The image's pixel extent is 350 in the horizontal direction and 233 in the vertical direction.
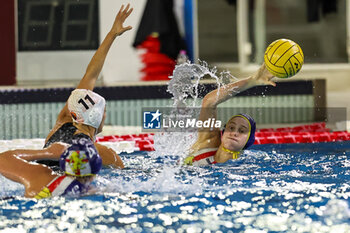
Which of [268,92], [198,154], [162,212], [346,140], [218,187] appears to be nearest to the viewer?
[162,212]

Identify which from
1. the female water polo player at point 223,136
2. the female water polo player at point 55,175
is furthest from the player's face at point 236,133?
the female water polo player at point 55,175

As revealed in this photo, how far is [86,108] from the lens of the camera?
128 inches

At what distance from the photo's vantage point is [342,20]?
40.8 feet

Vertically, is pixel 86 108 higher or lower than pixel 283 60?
lower

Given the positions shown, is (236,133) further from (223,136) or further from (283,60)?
(283,60)

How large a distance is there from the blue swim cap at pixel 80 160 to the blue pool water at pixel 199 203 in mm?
181

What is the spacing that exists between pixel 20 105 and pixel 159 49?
6.60 ft

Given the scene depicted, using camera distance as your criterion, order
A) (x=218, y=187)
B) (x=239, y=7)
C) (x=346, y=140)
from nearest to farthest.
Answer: (x=218, y=187) → (x=346, y=140) → (x=239, y=7)

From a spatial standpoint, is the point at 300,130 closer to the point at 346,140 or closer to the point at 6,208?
the point at 346,140

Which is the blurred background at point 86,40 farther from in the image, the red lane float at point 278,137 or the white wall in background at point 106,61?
the red lane float at point 278,137

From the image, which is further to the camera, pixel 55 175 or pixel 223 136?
pixel 223 136

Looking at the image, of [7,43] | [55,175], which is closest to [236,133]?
[55,175]

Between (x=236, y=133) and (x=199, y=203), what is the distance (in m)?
1.02

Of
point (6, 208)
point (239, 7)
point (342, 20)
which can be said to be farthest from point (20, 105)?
point (342, 20)
